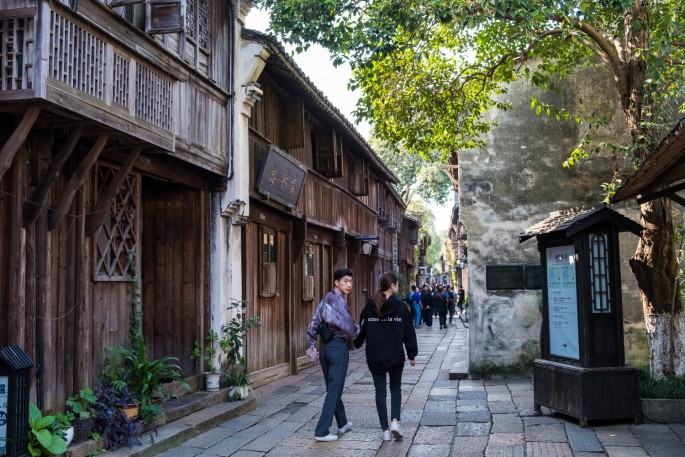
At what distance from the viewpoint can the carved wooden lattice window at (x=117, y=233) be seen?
7769 mm

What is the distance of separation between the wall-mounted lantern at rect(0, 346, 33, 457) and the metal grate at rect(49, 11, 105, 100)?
222 cm

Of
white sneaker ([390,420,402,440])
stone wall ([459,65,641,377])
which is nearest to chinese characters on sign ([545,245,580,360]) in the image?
white sneaker ([390,420,402,440])

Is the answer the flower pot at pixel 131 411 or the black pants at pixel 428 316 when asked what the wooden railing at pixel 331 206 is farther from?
the black pants at pixel 428 316

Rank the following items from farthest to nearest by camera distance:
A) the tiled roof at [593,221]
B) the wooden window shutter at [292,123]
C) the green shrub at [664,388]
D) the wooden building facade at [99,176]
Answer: the wooden window shutter at [292,123] → the green shrub at [664,388] → the tiled roof at [593,221] → the wooden building facade at [99,176]

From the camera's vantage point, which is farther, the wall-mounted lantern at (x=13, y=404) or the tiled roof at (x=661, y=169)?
the tiled roof at (x=661, y=169)

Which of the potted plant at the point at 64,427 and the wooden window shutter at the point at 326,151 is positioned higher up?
the wooden window shutter at the point at 326,151

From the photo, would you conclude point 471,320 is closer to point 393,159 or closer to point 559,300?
point 559,300

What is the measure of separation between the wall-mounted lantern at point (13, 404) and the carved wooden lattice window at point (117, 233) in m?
1.97

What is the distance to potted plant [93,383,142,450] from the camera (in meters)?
6.70

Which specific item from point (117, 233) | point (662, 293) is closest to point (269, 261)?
point (117, 233)

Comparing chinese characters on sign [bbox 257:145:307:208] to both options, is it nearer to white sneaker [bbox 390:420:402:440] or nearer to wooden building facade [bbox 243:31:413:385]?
wooden building facade [bbox 243:31:413:385]

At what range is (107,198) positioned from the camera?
721 cm

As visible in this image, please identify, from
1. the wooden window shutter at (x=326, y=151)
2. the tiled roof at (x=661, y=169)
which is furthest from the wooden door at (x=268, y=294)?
the tiled roof at (x=661, y=169)

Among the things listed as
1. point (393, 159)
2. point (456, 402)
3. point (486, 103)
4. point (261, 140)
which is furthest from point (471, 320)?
point (393, 159)
